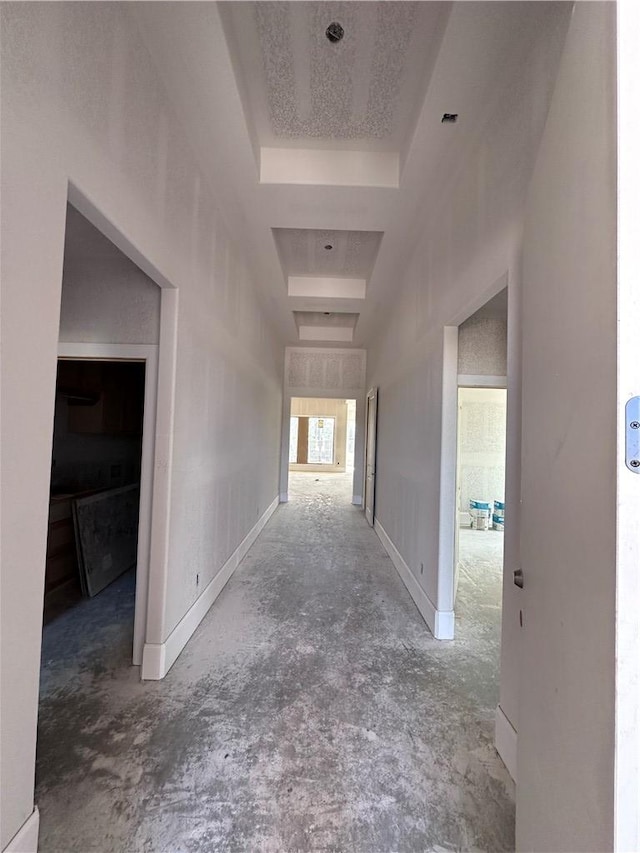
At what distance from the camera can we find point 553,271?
1039 mm

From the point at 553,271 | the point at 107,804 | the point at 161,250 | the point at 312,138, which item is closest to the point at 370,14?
the point at 312,138

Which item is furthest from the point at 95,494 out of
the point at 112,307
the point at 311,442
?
the point at 311,442

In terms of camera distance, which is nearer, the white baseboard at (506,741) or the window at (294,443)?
the white baseboard at (506,741)

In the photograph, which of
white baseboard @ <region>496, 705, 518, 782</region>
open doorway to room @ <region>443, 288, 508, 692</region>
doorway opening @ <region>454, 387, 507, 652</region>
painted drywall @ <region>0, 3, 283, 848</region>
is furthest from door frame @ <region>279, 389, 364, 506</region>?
Result: white baseboard @ <region>496, 705, 518, 782</region>

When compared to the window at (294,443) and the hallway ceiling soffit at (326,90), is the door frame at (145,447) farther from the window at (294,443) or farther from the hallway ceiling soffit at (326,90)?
the window at (294,443)

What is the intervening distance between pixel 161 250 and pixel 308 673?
2.62m

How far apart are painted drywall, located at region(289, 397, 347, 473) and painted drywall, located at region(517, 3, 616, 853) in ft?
42.7

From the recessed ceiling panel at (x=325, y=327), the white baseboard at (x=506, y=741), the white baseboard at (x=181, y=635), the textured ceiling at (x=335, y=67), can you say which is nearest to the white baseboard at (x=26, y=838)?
the white baseboard at (x=181, y=635)

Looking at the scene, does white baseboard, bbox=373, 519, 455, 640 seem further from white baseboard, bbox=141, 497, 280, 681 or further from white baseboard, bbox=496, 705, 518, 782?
white baseboard, bbox=141, 497, 280, 681

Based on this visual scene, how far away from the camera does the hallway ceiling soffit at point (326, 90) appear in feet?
4.79

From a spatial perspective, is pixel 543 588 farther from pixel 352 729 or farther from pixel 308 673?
pixel 308 673

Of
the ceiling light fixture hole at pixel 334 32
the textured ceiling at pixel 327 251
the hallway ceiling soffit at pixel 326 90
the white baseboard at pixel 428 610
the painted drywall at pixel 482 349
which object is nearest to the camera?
the hallway ceiling soffit at pixel 326 90

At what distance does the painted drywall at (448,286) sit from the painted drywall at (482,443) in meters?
1.90

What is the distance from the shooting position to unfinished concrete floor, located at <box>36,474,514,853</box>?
125 cm
